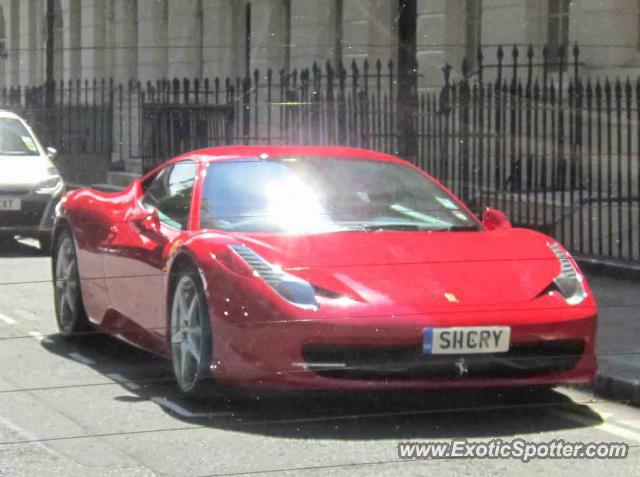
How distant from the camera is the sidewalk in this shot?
730 centimetres

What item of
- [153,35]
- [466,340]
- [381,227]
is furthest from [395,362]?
[153,35]

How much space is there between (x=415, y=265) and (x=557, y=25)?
1018 cm

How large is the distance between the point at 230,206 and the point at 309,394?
1.06 meters

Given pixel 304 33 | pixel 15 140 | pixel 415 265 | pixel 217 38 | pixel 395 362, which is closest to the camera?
pixel 395 362

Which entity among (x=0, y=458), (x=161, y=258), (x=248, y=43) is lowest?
(x=0, y=458)

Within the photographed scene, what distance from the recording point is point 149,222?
7621 mm

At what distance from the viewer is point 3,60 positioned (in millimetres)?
34281

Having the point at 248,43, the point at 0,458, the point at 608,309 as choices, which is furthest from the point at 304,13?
the point at 0,458

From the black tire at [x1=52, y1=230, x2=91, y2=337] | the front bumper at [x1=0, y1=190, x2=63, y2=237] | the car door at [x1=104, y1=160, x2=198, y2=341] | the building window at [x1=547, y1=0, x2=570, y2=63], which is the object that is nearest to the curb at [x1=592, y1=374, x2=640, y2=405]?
the car door at [x1=104, y1=160, x2=198, y2=341]

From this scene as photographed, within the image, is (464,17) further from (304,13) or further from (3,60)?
(3,60)

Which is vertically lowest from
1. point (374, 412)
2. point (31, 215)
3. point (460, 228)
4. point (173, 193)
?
point (374, 412)

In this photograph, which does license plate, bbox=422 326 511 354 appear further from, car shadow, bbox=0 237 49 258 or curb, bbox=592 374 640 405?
car shadow, bbox=0 237 49 258

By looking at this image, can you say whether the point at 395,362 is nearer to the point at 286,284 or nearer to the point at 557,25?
the point at 286,284

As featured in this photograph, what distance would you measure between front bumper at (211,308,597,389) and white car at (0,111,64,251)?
8.30m
